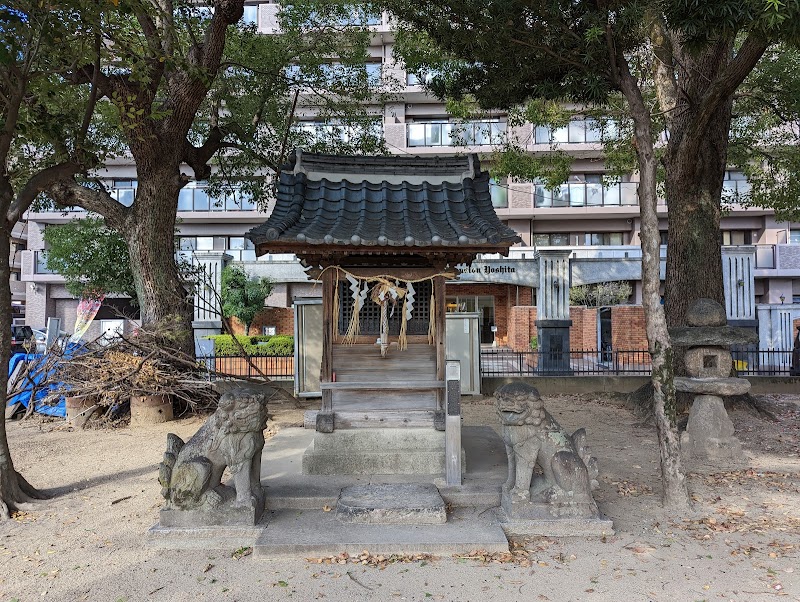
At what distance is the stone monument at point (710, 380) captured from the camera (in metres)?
7.43

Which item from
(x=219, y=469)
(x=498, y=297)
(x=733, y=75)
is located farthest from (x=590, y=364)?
(x=219, y=469)

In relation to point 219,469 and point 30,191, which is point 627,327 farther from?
point 30,191

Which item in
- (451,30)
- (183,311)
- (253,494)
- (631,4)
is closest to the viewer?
(253,494)

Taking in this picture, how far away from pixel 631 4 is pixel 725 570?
610 cm

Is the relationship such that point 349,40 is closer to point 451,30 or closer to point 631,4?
point 451,30

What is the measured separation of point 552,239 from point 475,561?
22746mm

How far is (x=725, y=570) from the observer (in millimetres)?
4230

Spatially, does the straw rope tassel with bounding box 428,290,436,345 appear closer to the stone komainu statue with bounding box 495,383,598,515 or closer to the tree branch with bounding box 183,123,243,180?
the stone komainu statue with bounding box 495,383,598,515

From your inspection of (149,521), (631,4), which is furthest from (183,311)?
(631,4)

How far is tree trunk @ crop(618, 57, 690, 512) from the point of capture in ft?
18.1

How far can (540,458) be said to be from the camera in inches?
201

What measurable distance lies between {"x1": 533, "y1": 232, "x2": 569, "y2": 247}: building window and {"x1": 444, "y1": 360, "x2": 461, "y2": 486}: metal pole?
20.5 m

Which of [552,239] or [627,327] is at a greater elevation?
[552,239]

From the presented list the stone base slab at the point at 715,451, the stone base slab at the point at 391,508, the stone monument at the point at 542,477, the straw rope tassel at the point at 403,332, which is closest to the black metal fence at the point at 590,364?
the stone base slab at the point at 715,451
